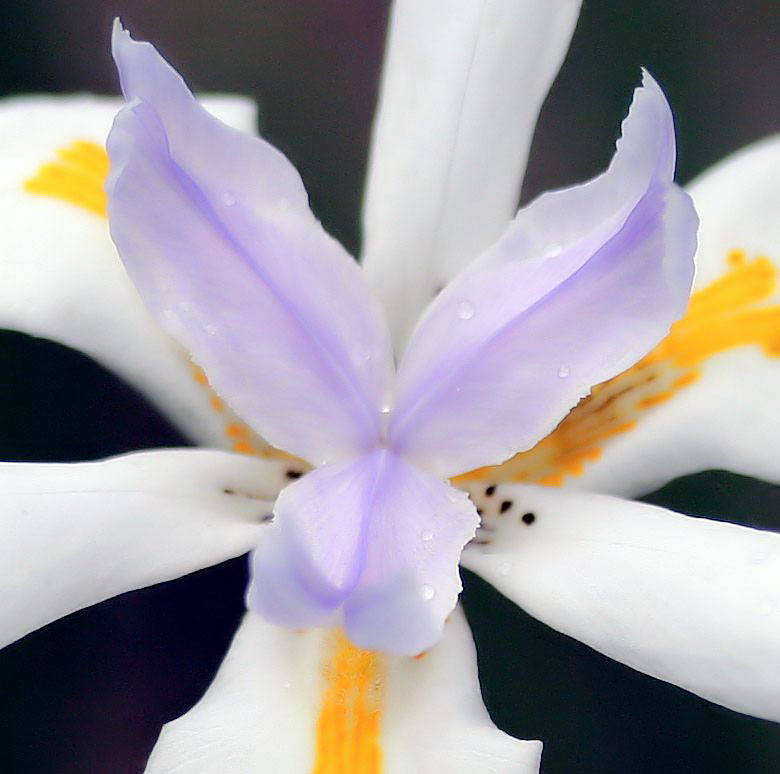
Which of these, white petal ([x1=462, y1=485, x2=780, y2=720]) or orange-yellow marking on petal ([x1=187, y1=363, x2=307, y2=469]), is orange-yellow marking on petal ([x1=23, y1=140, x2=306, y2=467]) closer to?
orange-yellow marking on petal ([x1=187, y1=363, x2=307, y2=469])

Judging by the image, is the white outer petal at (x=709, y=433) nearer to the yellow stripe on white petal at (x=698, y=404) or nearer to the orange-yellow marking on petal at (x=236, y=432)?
the yellow stripe on white petal at (x=698, y=404)

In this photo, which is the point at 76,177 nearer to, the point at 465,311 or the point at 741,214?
the point at 465,311

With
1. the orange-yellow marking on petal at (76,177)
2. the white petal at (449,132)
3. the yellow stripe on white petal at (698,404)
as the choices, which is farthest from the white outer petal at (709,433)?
the orange-yellow marking on petal at (76,177)

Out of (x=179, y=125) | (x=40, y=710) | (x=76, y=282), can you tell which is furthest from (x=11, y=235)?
(x=40, y=710)

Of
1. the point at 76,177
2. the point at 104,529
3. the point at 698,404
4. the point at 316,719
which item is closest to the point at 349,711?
the point at 316,719

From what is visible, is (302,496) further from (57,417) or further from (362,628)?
(57,417)
